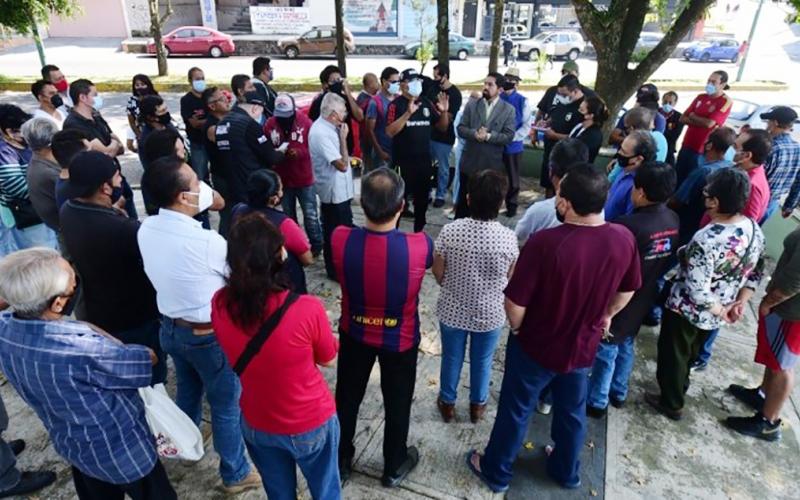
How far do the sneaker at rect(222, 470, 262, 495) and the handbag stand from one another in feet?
4.48

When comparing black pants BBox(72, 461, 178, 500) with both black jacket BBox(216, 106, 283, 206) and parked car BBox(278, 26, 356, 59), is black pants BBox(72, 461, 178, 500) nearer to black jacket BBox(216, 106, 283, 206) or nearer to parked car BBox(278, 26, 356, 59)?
black jacket BBox(216, 106, 283, 206)

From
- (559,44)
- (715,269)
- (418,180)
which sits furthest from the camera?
(559,44)

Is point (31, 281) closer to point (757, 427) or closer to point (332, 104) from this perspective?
point (332, 104)

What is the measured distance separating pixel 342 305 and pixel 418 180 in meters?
3.21

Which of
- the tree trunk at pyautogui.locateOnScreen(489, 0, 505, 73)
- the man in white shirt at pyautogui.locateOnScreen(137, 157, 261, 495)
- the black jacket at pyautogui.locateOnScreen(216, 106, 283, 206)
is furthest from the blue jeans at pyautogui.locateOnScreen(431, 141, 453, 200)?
the man in white shirt at pyautogui.locateOnScreen(137, 157, 261, 495)

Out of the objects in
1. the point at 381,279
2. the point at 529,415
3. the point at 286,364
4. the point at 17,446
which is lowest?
the point at 17,446

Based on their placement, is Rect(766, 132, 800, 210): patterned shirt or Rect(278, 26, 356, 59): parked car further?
Rect(278, 26, 356, 59): parked car

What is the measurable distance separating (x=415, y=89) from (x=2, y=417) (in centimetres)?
454

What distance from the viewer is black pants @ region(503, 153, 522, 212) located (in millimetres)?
6422

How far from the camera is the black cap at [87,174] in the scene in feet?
8.36

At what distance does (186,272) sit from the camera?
230 cm

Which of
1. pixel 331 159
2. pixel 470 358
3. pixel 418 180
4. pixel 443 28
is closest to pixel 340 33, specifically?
pixel 443 28

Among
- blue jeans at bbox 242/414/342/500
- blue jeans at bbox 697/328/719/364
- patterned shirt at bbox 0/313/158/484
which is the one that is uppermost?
patterned shirt at bbox 0/313/158/484

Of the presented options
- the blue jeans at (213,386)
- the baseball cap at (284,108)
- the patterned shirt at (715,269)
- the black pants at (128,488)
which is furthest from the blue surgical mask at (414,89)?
the black pants at (128,488)
